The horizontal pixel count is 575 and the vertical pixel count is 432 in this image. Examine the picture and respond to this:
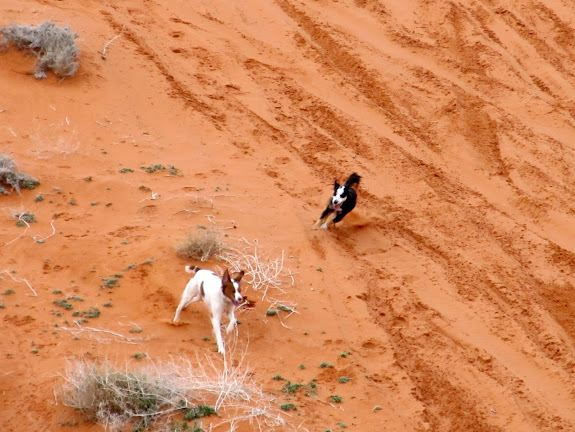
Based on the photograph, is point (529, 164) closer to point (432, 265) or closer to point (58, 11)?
point (432, 265)

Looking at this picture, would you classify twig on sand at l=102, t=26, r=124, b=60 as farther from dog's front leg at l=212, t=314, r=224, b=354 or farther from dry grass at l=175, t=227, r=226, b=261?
dog's front leg at l=212, t=314, r=224, b=354

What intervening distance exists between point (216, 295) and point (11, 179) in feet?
13.1

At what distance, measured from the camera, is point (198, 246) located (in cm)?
1015

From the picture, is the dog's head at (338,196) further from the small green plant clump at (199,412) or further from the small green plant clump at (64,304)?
the small green plant clump at (199,412)

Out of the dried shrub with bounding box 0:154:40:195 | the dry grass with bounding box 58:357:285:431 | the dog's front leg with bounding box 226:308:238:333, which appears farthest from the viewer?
the dried shrub with bounding box 0:154:40:195

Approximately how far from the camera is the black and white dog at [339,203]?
38.1 ft

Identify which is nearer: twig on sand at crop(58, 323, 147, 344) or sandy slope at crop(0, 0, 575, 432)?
twig on sand at crop(58, 323, 147, 344)

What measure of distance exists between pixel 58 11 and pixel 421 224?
8.03 m

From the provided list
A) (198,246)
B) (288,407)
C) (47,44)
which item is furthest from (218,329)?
(47,44)

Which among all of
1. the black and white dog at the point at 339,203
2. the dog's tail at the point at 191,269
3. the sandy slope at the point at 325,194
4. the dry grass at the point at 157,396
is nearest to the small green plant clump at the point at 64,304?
the sandy slope at the point at 325,194

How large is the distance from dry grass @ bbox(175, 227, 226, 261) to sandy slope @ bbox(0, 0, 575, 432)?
0.61 feet

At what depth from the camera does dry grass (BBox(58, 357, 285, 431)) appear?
7547 mm

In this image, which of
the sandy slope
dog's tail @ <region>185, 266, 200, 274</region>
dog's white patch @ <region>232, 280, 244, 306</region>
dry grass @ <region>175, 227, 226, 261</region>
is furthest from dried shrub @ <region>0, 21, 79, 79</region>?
dog's white patch @ <region>232, 280, 244, 306</region>

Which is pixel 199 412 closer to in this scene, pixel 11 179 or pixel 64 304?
pixel 64 304
